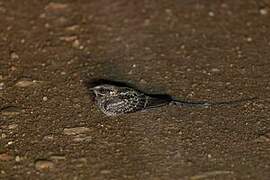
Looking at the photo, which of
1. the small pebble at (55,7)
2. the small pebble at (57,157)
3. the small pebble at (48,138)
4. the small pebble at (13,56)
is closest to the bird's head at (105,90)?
the small pebble at (48,138)

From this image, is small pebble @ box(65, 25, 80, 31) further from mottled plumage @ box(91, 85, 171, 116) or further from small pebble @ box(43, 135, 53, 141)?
small pebble @ box(43, 135, 53, 141)

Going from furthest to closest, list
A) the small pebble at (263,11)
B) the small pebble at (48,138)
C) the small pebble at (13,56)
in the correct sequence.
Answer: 1. the small pebble at (263,11)
2. the small pebble at (13,56)
3. the small pebble at (48,138)

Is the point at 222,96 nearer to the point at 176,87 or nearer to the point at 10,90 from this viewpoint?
the point at 176,87

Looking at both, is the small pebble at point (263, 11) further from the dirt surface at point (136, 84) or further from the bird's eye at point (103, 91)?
the bird's eye at point (103, 91)

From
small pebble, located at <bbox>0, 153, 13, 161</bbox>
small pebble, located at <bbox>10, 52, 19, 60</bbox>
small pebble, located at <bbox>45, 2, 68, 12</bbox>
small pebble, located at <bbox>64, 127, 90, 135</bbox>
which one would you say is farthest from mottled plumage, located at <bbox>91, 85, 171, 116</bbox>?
small pebble, located at <bbox>45, 2, 68, 12</bbox>

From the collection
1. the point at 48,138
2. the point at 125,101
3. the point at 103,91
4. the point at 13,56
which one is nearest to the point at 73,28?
the point at 13,56

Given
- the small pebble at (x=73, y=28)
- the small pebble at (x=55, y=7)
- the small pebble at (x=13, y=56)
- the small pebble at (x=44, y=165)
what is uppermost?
the small pebble at (x=55, y=7)

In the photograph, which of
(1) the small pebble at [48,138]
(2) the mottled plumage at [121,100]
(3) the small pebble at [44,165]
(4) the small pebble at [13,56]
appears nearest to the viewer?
(3) the small pebble at [44,165]

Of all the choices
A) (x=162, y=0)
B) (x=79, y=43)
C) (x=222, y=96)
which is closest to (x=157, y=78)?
(x=222, y=96)
